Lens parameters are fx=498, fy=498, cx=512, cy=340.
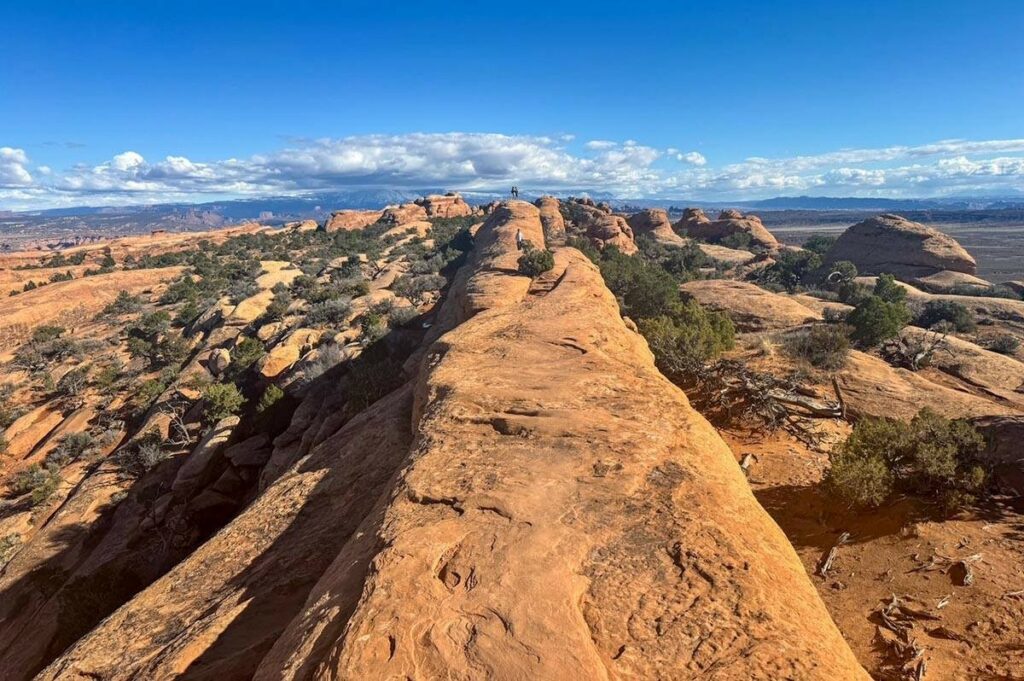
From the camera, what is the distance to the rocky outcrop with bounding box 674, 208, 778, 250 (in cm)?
7481

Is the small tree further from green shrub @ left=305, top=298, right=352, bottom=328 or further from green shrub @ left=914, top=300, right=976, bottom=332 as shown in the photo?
green shrub @ left=914, top=300, right=976, bottom=332

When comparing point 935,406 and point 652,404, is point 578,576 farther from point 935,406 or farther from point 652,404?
point 935,406

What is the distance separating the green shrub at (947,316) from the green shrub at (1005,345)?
3159 mm

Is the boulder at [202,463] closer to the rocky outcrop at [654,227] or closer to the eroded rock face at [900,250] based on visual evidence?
the eroded rock face at [900,250]

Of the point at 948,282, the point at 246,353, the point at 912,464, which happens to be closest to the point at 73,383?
the point at 246,353

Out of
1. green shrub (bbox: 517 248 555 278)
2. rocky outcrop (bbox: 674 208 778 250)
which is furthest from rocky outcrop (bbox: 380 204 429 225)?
green shrub (bbox: 517 248 555 278)

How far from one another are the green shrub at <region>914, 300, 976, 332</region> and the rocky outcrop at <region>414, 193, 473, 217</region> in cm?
7367

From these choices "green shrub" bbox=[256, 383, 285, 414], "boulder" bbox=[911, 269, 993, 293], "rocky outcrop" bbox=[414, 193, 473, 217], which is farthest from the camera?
"rocky outcrop" bbox=[414, 193, 473, 217]

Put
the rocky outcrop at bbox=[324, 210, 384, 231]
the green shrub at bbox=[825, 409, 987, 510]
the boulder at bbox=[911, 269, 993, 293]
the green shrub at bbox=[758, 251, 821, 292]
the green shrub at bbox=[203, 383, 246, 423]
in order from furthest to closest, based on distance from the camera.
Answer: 1. the rocky outcrop at bbox=[324, 210, 384, 231]
2. the green shrub at bbox=[758, 251, 821, 292]
3. the boulder at bbox=[911, 269, 993, 293]
4. the green shrub at bbox=[203, 383, 246, 423]
5. the green shrub at bbox=[825, 409, 987, 510]

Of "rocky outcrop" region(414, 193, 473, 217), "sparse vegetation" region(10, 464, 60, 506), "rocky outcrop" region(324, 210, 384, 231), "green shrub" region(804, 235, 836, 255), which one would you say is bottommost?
"sparse vegetation" region(10, 464, 60, 506)

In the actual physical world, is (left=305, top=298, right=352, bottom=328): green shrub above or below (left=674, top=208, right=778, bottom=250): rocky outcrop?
below

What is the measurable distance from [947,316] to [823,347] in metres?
18.4

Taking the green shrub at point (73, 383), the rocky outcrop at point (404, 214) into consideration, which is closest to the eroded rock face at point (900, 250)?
the rocky outcrop at point (404, 214)

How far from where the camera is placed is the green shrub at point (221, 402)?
21953 mm
